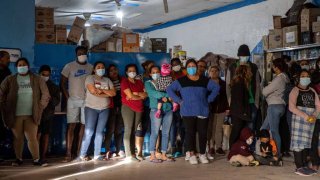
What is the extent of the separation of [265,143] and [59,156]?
3.34 m

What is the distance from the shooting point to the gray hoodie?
6.30m

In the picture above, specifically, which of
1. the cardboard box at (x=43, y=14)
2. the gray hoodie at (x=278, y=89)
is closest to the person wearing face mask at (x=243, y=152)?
the gray hoodie at (x=278, y=89)

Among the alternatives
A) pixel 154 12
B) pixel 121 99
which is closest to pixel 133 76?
pixel 121 99

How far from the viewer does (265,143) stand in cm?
630

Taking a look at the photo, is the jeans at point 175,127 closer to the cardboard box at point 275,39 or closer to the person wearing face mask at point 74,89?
the person wearing face mask at point 74,89

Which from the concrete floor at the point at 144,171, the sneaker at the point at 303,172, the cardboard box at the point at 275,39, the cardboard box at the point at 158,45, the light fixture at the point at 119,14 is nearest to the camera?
the concrete floor at the point at 144,171

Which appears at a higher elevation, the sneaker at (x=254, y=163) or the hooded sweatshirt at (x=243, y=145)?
the hooded sweatshirt at (x=243, y=145)

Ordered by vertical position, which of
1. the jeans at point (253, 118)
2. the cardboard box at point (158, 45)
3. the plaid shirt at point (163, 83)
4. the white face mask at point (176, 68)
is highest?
the cardboard box at point (158, 45)

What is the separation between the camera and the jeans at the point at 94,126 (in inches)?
259

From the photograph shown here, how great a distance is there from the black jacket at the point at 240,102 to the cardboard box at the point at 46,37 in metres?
3.12

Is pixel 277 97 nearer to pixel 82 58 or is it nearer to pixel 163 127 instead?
pixel 163 127

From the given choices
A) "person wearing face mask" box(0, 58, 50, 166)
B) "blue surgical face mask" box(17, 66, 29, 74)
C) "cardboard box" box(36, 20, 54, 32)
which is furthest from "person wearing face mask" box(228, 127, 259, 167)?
"cardboard box" box(36, 20, 54, 32)

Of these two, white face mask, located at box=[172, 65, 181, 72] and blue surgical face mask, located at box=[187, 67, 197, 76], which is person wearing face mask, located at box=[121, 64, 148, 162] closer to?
white face mask, located at box=[172, 65, 181, 72]

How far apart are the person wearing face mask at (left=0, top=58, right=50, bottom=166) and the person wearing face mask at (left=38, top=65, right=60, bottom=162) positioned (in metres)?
0.20
